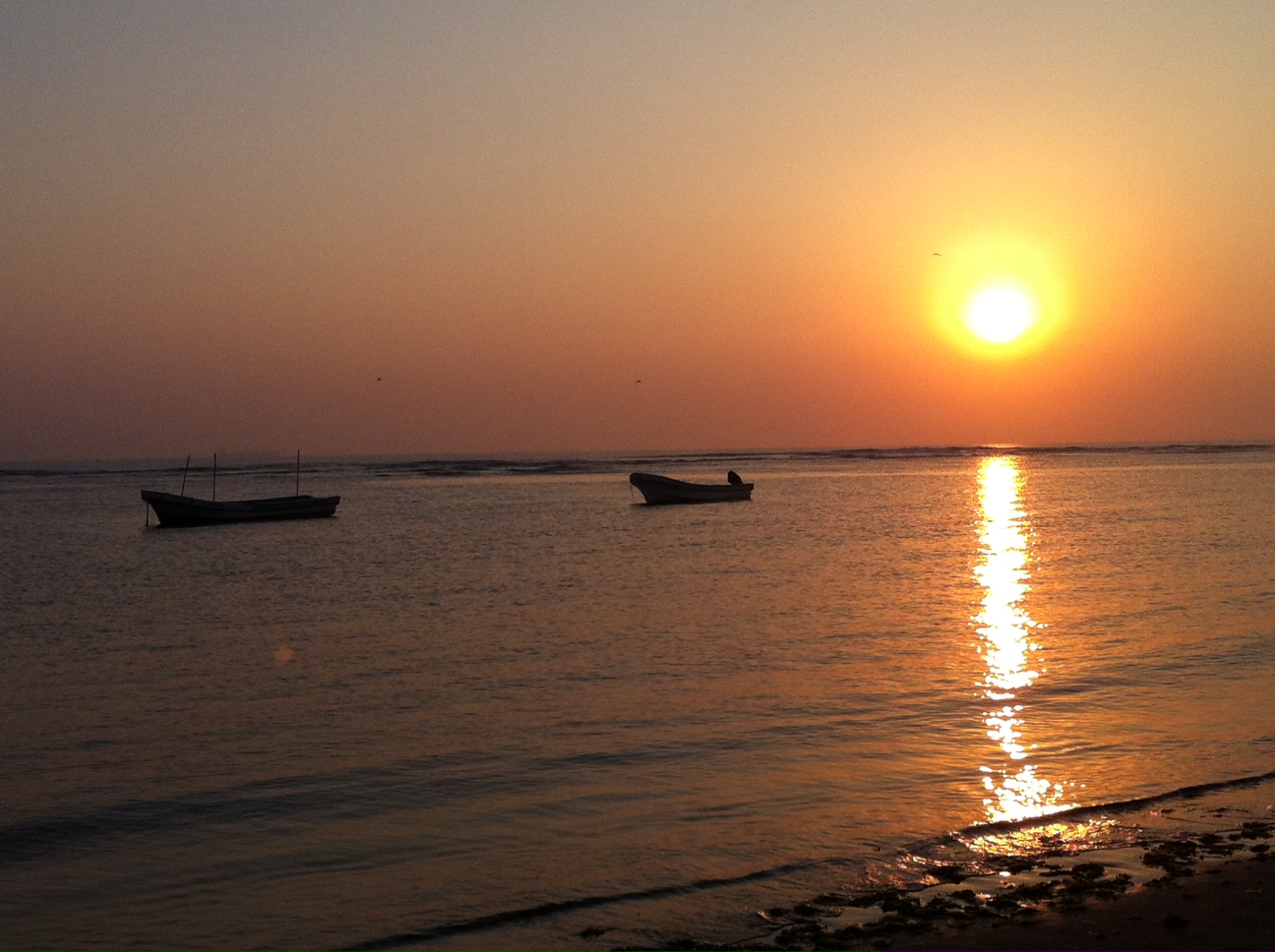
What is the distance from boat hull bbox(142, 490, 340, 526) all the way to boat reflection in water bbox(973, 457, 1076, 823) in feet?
128

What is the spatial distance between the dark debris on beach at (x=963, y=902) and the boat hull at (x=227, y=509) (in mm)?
56994

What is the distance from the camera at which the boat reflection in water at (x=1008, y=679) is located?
1181cm

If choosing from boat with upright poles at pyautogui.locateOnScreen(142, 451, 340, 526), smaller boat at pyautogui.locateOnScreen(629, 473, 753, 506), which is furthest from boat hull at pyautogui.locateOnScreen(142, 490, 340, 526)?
smaller boat at pyautogui.locateOnScreen(629, 473, 753, 506)

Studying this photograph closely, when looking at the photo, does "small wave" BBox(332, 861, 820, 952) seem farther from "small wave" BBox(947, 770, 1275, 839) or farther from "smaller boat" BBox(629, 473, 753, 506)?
"smaller boat" BBox(629, 473, 753, 506)

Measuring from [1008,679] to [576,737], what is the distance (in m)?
6.93

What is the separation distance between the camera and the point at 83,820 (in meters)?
12.0

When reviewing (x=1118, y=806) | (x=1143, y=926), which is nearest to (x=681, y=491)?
(x=1118, y=806)

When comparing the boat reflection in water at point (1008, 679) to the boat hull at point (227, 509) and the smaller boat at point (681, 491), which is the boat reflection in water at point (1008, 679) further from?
the boat hull at point (227, 509)

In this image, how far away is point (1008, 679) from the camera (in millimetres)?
18062

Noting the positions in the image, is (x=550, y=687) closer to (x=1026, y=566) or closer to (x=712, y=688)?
(x=712, y=688)

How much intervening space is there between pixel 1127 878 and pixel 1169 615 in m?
16.4

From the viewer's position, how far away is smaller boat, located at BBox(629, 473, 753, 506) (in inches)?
3019

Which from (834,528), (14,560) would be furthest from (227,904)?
(834,528)

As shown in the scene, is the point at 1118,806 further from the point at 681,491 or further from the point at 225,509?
the point at 681,491
